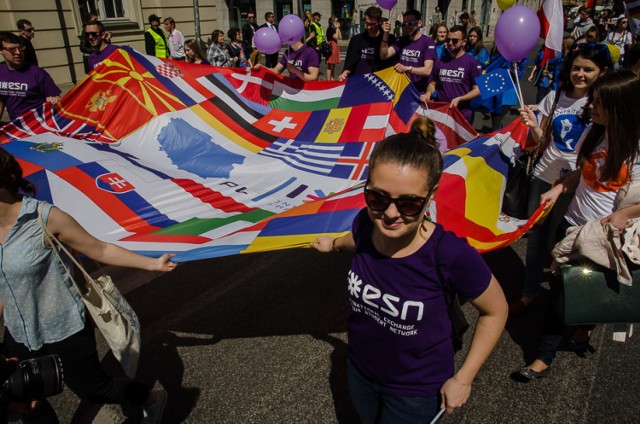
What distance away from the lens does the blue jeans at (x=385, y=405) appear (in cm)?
164

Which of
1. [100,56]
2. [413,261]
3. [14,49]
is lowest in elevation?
[100,56]

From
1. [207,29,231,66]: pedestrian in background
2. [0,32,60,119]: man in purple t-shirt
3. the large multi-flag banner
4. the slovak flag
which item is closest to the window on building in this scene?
[207,29,231,66]: pedestrian in background

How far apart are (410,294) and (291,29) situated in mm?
6000

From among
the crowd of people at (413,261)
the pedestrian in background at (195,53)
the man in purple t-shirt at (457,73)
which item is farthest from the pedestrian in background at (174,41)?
the crowd of people at (413,261)

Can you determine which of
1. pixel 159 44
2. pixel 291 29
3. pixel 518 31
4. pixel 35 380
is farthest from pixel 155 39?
pixel 35 380

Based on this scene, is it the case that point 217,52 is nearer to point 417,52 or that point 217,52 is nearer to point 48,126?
point 417,52

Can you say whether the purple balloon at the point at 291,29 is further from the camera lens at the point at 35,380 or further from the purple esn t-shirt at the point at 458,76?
the camera lens at the point at 35,380

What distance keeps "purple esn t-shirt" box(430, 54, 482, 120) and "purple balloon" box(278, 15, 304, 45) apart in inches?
83.5

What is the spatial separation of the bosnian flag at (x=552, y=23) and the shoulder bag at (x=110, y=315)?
3.81 meters

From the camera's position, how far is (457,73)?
579 cm

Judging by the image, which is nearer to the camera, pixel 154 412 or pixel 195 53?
pixel 154 412

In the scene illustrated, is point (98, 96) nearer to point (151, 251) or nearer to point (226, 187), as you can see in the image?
point (226, 187)

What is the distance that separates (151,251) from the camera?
2.64 meters

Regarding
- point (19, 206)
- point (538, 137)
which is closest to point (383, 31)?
point (538, 137)
